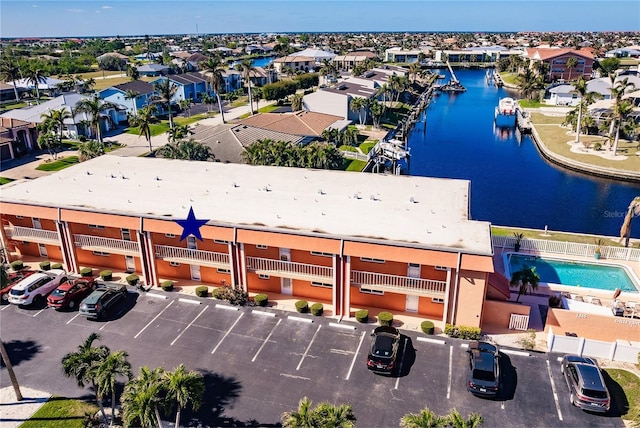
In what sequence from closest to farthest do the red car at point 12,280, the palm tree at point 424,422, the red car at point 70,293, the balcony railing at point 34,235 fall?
the palm tree at point 424,422, the red car at point 70,293, the red car at point 12,280, the balcony railing at point 34,235

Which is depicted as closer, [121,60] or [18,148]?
[18,148]

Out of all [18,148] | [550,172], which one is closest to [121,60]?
[18,148]

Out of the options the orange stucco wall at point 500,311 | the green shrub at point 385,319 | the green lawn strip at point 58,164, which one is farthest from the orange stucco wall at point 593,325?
the green lawn strip at point 58,164

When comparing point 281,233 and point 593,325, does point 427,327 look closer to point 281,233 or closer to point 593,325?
point 593,325

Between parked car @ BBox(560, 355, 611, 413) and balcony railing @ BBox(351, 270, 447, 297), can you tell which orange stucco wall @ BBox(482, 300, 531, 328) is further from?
parked car @ BBox(560, 355, 611, 413)

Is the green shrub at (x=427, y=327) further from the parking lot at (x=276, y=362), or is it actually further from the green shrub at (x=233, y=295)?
the green shrub at (x=233, y=295)

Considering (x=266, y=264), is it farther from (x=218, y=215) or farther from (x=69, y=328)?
(x=69, y=328)
